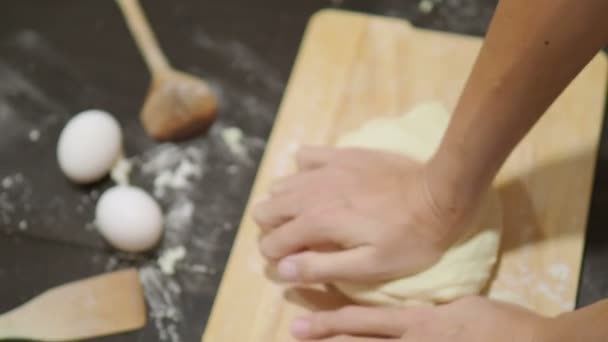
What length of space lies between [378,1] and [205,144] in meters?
0.35

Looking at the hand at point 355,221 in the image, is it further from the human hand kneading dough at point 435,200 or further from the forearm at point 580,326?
the forearm at point 580,326

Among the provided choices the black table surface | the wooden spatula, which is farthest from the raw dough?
the wooden spatula

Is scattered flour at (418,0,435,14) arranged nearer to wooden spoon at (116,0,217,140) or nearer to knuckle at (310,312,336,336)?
wooden spoon at (116,0,217,140)

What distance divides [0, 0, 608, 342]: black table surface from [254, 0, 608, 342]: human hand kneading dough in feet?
0.37

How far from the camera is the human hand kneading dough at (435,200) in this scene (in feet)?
→ 1.92

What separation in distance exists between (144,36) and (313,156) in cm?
35

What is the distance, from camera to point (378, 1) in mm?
1080

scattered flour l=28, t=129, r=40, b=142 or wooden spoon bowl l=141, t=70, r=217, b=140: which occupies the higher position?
wooden spoon bowl l=141, t=70, r=217, b=140

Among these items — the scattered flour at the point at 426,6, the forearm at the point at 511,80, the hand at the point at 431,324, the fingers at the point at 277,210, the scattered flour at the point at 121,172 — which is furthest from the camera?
the scattered flour at the point at 426,6

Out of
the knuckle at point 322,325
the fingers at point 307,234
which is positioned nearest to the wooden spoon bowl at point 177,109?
the fingers at point 307,234

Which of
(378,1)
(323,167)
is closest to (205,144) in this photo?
(323,167)

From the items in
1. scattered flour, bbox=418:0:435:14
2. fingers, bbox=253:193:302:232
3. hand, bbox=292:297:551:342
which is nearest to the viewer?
hand, bbox=292:297:551:342

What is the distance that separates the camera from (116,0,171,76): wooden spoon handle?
102 cm

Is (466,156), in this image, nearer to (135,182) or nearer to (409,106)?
(409,106)
